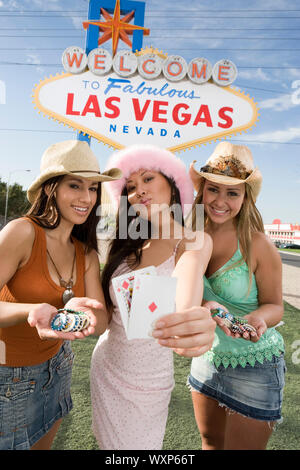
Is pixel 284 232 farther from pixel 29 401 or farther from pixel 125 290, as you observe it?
pixel 29 401

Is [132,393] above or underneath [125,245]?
underneath

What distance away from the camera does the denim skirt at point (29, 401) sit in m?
1.36

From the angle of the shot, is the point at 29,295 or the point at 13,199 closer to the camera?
the point at 29,295

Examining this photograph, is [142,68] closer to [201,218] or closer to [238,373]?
[201,218]

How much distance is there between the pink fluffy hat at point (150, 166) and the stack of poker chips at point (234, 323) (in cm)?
70

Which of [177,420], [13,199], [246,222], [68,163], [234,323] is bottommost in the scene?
[177,420]

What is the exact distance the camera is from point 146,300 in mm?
1229

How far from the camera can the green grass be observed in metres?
2.36

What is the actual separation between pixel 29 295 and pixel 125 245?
56 centimetres

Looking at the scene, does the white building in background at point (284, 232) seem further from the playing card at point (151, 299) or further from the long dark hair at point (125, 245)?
the playing card at point (151, 299)

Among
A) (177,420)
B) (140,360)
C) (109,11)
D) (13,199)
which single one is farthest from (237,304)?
(13,199)

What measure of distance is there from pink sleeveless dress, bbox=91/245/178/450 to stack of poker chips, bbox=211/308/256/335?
29cm

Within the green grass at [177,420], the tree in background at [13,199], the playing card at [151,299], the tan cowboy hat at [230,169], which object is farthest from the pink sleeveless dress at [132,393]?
the tree in background at [13,199]

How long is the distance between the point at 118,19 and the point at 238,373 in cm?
631
